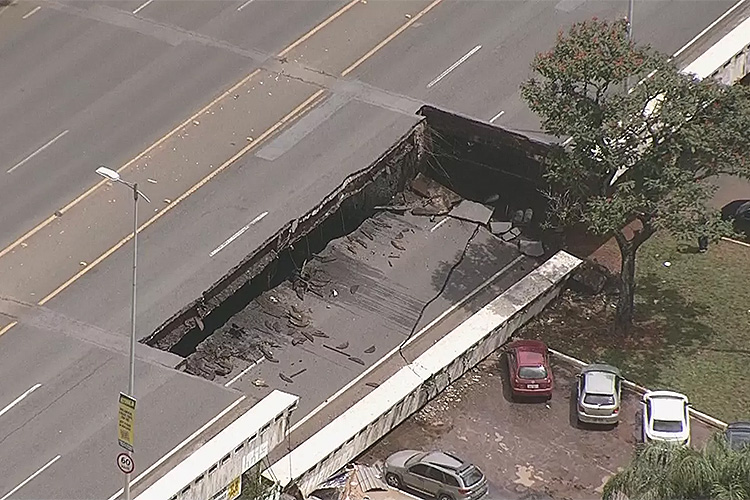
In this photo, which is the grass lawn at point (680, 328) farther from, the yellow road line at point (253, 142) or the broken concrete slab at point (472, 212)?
the yellow road line at point (253, 142)

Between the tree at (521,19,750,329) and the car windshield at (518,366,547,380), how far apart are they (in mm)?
4213

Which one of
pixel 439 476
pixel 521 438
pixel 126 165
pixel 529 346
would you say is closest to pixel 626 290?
pixel 529 346

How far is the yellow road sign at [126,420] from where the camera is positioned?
121ft

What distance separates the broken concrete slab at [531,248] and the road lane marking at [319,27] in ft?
33.5

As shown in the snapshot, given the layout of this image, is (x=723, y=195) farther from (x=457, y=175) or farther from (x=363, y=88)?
(x=363, y=88)

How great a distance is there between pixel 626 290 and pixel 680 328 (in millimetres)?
2135

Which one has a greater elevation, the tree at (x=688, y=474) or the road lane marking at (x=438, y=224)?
the road lane marking at (x=438, y=224)

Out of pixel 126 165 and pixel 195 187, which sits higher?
pixel 126 165

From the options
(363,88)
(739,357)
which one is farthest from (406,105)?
(739,357)

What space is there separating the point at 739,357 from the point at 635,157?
664 centimetres

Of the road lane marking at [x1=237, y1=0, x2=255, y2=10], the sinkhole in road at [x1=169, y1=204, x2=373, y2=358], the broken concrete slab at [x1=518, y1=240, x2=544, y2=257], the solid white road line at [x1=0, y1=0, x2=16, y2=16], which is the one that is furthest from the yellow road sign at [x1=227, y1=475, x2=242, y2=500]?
the solid white road line at [x1=0, y1=0, x2=16, y2=16]

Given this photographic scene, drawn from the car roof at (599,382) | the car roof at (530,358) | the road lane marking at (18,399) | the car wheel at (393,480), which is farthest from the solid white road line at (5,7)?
the car roof at (599,382)

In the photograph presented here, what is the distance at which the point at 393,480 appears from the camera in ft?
145

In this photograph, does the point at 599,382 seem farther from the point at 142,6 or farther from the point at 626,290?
the point at 142,6
